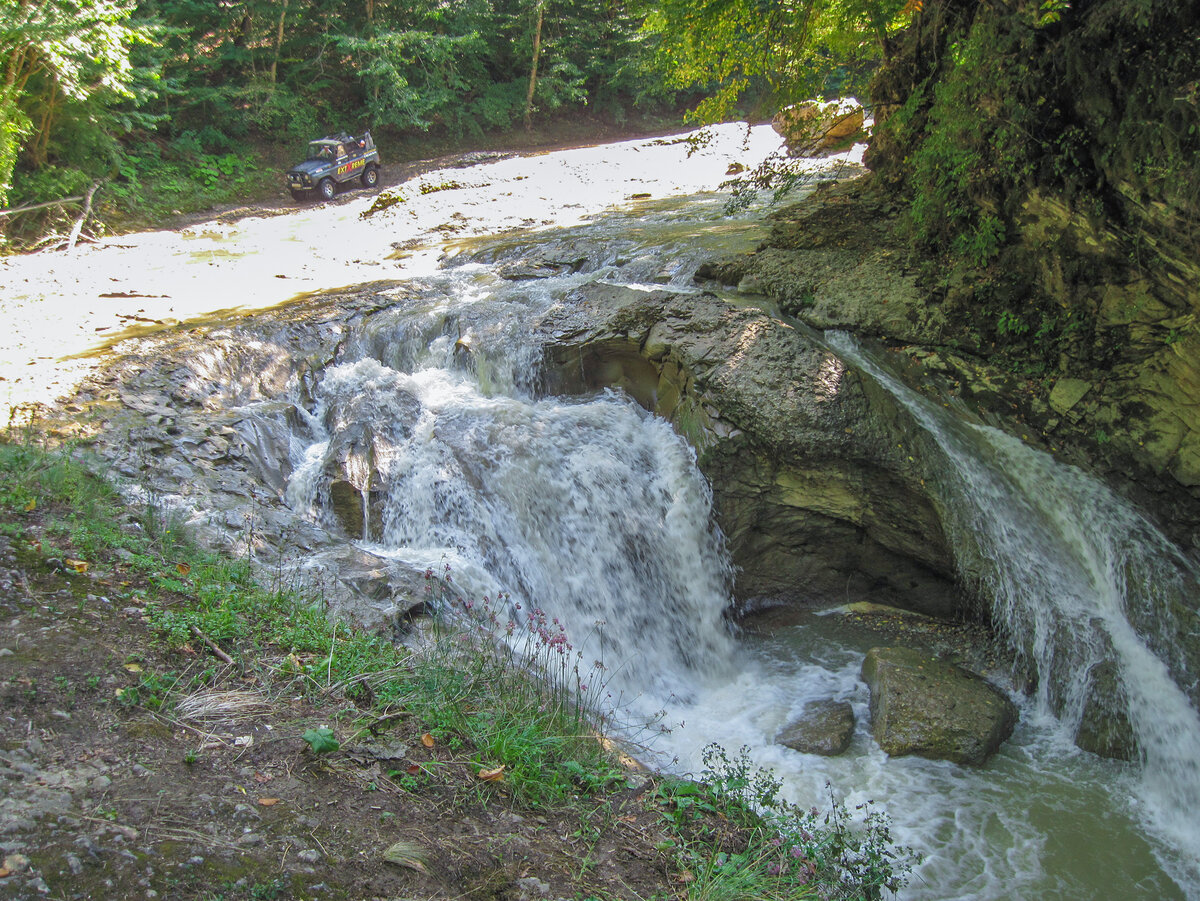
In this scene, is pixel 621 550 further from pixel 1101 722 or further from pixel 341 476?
pixel 1101 722

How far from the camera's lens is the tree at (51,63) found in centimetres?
1190

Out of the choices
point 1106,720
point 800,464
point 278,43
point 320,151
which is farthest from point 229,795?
point 278,43

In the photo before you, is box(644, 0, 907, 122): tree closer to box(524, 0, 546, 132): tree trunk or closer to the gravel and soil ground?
the gravel and soil ground

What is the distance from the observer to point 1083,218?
5.94 metres

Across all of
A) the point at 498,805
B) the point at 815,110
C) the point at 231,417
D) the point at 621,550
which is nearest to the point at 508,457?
the point at 621,550

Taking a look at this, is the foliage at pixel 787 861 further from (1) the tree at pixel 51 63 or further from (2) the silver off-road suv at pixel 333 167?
(2) the silver off-road suv at pixel 333 167

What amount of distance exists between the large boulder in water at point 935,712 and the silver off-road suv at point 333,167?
17748mm

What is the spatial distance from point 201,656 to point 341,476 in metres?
3.47

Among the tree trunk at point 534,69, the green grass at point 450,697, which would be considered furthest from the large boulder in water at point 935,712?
Result: the tree trunk at point 534,69

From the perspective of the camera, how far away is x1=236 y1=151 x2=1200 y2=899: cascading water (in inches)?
186

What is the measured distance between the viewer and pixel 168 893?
2.16 metres

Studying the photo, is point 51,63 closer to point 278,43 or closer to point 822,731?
point 278,43

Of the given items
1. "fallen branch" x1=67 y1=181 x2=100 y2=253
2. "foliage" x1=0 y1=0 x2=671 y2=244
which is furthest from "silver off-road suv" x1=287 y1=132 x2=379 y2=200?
"fallen branch" x1=67 y1=181 x2=100 y2=253

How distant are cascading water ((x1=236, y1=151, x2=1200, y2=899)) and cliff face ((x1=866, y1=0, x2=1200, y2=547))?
0.69 metres
